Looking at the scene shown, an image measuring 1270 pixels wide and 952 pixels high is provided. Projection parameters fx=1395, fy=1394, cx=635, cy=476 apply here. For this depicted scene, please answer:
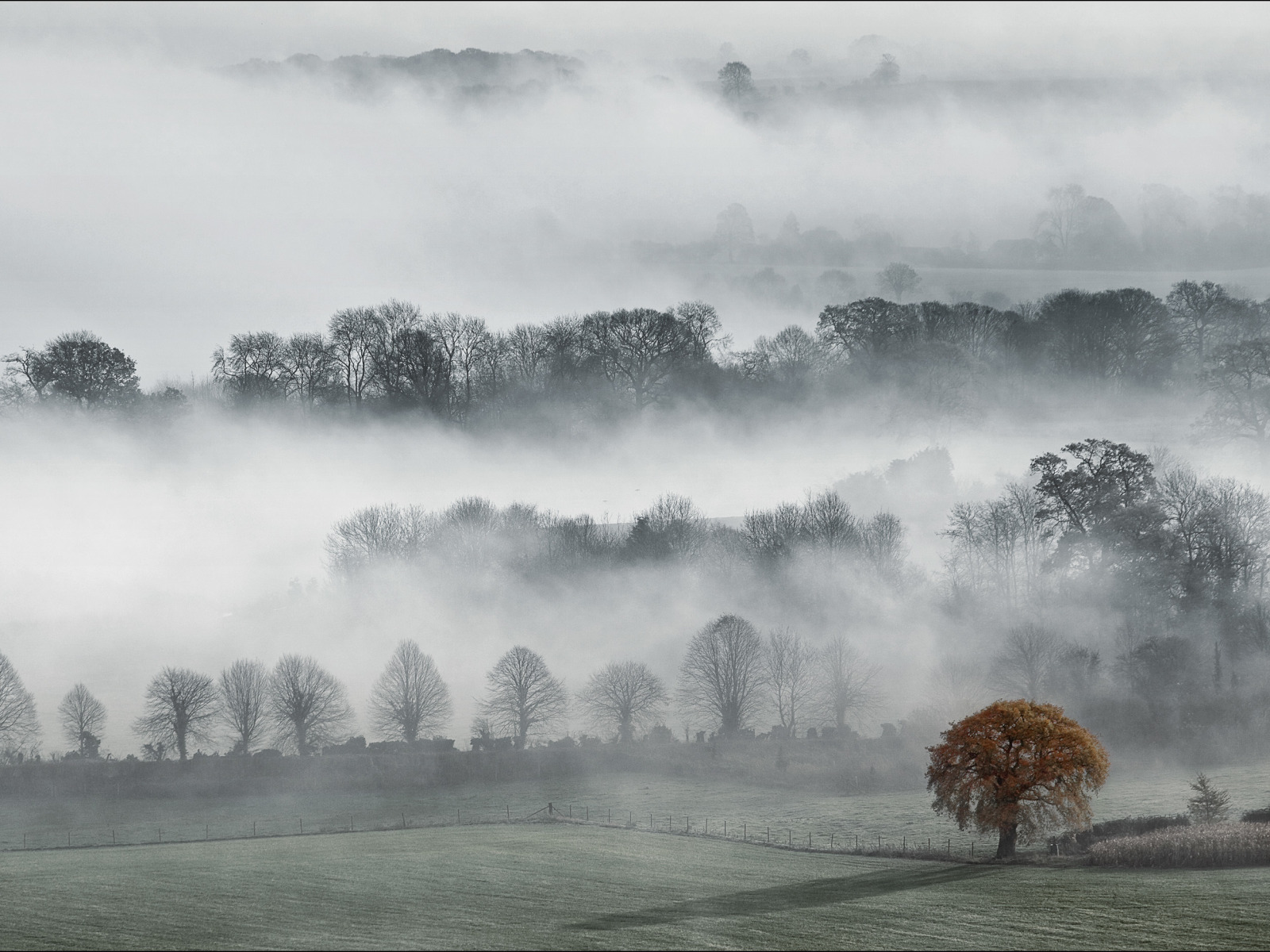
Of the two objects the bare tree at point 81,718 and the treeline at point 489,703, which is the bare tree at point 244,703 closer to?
the treeline at point 489,703

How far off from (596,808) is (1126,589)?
105 feet

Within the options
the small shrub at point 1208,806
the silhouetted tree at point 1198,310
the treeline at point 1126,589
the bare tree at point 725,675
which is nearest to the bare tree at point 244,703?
the bare tree at point 725,675

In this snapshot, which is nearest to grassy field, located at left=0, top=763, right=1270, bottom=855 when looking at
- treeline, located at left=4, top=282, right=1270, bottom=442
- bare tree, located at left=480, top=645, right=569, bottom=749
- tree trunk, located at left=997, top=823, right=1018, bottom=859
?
tree trunk, located at left=997, top=823, right=1018, bottom=859

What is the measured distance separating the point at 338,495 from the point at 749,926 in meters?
64.8

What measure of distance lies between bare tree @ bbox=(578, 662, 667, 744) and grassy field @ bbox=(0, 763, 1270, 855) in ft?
11.8

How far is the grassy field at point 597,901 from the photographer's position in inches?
1527

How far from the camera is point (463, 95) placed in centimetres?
18862

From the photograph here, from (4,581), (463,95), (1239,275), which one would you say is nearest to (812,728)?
(4,581)

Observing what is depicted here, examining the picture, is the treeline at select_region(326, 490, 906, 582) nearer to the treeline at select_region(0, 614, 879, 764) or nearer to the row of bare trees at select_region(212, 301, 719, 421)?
the treeline at select_region(0, 614, 879, 764)

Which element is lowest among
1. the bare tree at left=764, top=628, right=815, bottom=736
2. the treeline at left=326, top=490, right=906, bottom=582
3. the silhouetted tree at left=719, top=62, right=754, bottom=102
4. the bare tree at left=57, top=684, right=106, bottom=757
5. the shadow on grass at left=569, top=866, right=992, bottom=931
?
the shadow on grass at left=569, top=866, right=992, bottom=931

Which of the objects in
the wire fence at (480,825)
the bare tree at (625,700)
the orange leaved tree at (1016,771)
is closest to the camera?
the orange leaved tree at (1016,771)

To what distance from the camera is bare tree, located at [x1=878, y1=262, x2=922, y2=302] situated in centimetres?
12062

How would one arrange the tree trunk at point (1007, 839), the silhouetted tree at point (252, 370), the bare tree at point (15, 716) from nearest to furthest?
the tree trunk at point (1007, 839) → the bare tree at point (15, 716) → the silhouetted tree at point (252, 370)

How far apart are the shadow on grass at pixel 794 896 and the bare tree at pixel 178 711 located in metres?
42.3
